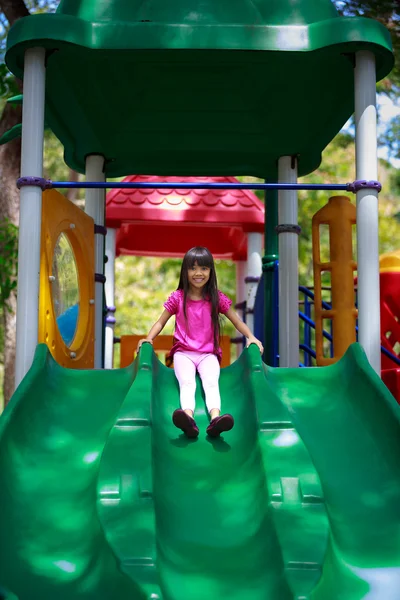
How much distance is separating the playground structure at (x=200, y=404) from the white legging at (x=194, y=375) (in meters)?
0.12

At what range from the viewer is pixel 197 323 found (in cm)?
512

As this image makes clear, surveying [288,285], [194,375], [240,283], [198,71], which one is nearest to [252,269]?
[240,283]

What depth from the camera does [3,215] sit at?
33.0 feet

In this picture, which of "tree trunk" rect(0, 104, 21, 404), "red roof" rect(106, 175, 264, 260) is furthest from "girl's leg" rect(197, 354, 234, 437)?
"tree trunk" rect(0, 104, 21, 404)

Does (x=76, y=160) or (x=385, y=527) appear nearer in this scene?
(x=385, y=527)

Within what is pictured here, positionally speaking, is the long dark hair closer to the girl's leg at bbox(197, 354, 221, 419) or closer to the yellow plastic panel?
the girl's leg at bbox(197, 354, 221, 419)

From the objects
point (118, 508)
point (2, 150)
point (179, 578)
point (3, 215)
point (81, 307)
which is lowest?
point (179, 578)

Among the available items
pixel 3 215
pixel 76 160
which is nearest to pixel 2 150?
pixel 3 215

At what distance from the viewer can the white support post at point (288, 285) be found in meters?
6.54

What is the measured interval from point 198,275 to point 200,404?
866mm

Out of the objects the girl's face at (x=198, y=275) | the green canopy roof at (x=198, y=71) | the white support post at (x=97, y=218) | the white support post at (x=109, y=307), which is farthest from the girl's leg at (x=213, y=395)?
the white support post at (x=109, y=307)

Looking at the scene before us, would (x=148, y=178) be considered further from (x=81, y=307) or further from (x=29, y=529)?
(x=29, y=529)

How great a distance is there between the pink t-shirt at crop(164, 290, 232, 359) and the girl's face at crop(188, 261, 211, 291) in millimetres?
156

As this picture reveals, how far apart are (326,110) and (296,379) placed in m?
2.41
